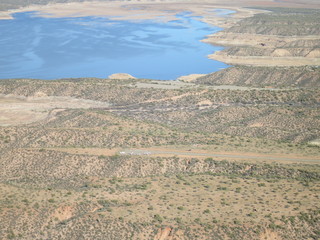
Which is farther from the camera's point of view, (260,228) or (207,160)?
(207,160)

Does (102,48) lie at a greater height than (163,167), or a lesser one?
lesser

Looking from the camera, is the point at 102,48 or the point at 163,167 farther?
the point at 102,48

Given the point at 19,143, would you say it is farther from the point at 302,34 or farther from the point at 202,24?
the point at 202,24

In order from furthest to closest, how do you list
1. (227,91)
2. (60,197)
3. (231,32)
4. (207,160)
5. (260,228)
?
(231,32) < (227,91) < (207,160) < (60,197) < (260,228)

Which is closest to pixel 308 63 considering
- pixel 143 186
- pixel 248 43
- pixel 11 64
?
pixel 248 43

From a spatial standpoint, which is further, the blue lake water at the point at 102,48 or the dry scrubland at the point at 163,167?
the blue lake water at the point at 102,48

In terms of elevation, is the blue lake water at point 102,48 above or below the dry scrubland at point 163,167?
below
